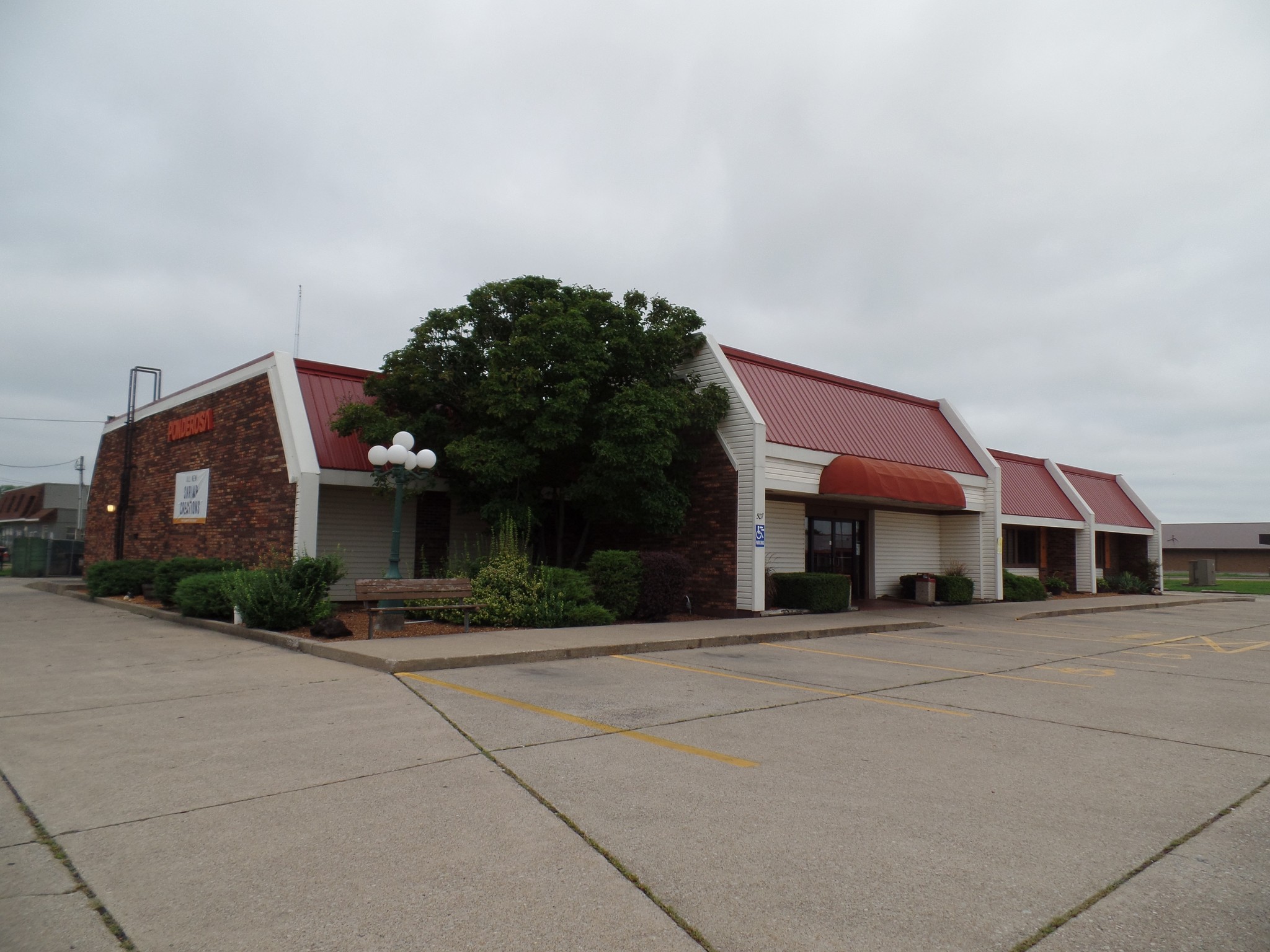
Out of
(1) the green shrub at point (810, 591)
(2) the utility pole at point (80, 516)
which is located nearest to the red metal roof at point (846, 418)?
(1) the green shrub at point (810, 591)

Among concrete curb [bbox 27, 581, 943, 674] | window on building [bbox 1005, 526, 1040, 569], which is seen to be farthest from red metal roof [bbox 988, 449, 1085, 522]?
concrete curb [bbox 27, 581, 943, 674]

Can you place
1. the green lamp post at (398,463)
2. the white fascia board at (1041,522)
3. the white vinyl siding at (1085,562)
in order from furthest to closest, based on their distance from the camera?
the white vinyl siding at (1085,562) < the white fascia board at (1041,522) < the green lamp post at (398,463)

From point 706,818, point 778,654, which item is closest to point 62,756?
point 706,818

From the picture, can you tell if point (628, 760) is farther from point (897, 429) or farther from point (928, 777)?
point (897, 429)

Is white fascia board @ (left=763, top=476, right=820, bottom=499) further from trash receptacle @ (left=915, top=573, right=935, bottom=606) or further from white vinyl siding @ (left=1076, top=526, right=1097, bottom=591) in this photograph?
white vinyl siding @ (left=1076, top=526, right=1097, bottom=591)

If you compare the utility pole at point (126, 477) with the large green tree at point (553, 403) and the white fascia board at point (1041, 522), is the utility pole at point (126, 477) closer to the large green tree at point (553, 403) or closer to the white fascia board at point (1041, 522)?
the large green tree at point (553, 403)

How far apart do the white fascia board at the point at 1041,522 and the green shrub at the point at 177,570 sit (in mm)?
21892

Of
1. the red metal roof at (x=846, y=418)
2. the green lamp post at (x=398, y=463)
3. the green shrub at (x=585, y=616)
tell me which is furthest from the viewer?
the red metal roof at (x=846, y=418)

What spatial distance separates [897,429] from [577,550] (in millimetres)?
10365

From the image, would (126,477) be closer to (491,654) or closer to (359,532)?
(359,532)

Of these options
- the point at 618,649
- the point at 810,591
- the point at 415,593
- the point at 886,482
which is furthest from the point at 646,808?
the point at 886,482

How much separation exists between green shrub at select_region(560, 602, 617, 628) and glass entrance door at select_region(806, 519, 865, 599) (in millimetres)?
7696

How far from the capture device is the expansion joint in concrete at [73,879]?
11.0 feet

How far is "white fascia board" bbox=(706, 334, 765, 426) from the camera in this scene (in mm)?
17750
